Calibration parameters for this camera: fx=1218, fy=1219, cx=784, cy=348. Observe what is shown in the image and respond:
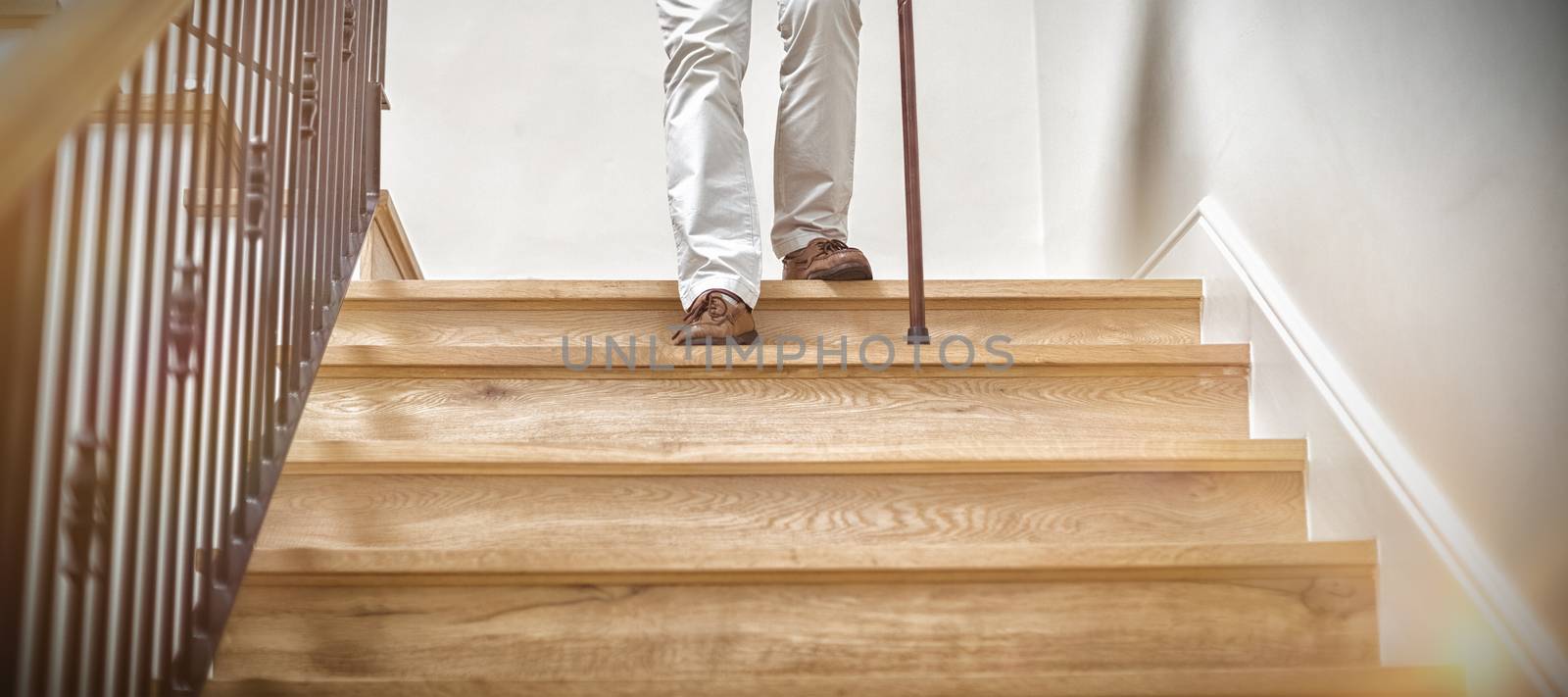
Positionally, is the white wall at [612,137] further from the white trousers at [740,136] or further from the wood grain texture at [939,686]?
the wood grain texture at [939,686]

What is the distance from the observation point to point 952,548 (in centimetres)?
115

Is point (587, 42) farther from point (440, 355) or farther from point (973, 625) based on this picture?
point (973, 625)

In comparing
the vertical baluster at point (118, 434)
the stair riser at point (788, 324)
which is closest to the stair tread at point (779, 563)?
the vertical baluster at point (118, 434)

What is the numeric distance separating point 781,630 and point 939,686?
18 centimetres

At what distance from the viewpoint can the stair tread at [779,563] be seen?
113 centimetres

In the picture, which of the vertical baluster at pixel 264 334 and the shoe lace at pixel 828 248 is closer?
the vertical baluster at pixel 264 334

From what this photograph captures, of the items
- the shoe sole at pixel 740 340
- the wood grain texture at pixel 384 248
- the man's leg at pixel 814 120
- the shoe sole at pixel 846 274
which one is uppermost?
the man's leg at pixel 814 120

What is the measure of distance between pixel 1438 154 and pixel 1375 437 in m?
0.28

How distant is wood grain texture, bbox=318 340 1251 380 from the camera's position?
1510 mm

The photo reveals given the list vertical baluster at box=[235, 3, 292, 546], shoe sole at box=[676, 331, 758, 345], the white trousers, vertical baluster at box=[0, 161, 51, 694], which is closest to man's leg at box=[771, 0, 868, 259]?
the white trousers

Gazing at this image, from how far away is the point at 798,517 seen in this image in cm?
131

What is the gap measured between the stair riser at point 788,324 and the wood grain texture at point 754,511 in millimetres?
466

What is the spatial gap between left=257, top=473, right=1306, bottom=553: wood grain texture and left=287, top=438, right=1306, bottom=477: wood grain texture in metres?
0.01

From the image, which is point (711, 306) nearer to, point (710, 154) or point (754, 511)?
point (710, 154)
